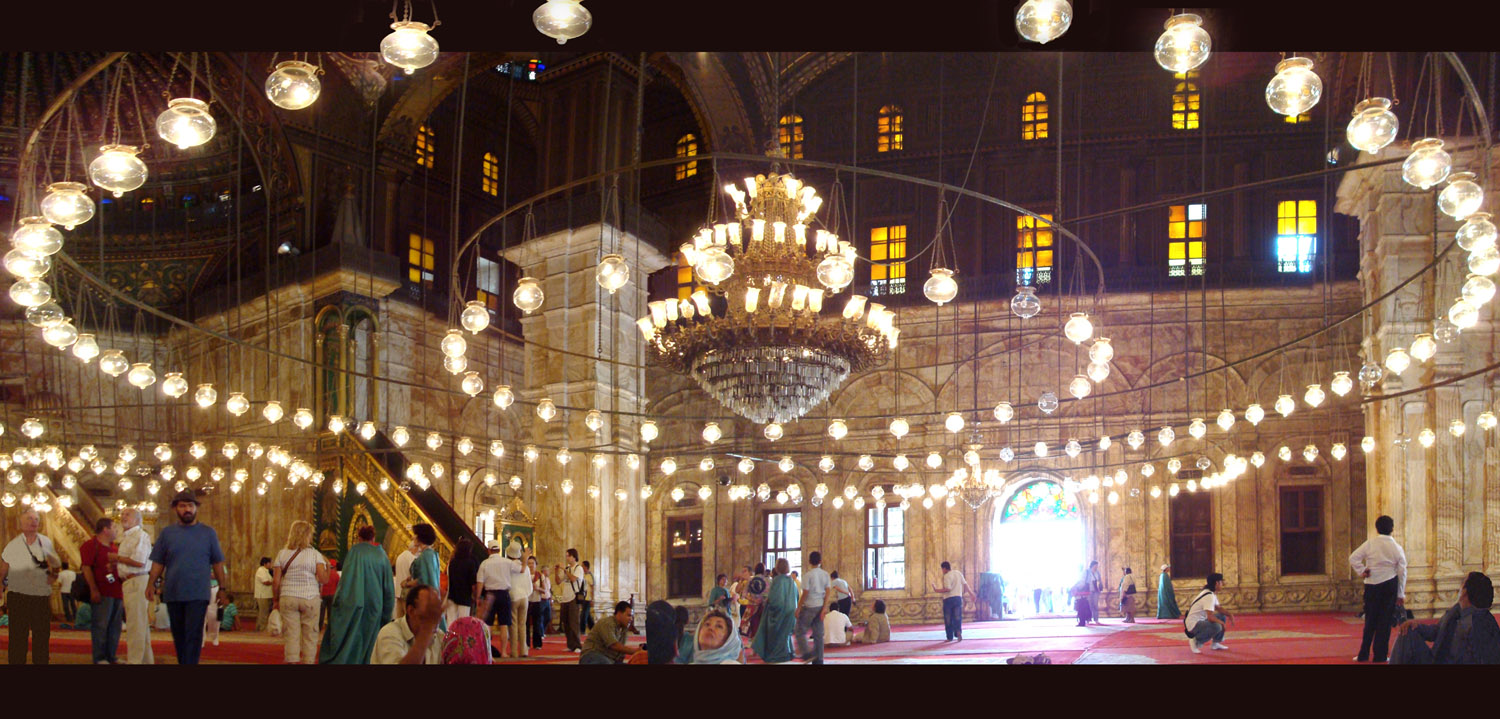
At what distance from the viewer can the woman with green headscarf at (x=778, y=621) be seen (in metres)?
9.31

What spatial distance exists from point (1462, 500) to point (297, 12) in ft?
35.7

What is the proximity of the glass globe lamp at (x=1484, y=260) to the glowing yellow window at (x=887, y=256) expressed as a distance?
12.7 meters

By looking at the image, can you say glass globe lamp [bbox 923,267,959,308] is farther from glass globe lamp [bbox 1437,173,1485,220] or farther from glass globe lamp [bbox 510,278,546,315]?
glass globe lamp [bbox 1437,173,1485,220]

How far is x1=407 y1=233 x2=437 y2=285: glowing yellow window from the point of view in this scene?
1886cm

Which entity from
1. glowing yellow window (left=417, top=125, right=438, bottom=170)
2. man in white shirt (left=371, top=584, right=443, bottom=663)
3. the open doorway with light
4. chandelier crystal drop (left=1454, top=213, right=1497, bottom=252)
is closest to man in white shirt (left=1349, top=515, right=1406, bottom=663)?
chandelier crystal drop (left=1454, top=213, right=1497, bottom=252)

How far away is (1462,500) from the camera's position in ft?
40.8

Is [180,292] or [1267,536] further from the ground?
[180,292]

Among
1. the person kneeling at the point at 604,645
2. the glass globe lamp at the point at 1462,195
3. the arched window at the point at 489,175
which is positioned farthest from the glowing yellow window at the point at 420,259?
the glass globe lamp at the point at 1462,195

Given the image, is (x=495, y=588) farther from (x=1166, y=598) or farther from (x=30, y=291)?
(x=1166, y=598)

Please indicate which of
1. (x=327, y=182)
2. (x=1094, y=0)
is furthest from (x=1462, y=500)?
(x=327, y=182)

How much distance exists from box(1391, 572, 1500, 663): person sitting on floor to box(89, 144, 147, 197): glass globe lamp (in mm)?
6486

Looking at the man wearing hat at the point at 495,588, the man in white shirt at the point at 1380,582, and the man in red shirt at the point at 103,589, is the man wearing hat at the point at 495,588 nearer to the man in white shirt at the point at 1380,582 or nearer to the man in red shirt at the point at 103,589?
the man in red shirt at the point at 103,589
